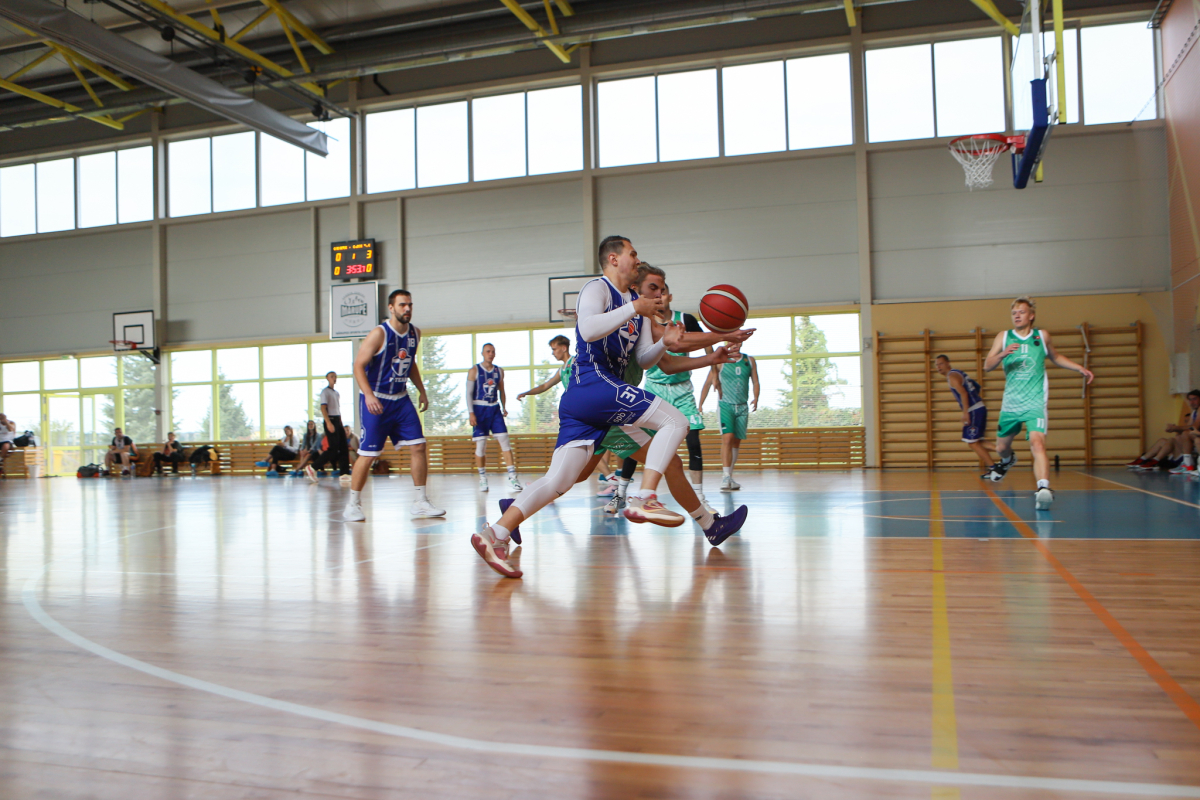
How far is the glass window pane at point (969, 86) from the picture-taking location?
51.7ft

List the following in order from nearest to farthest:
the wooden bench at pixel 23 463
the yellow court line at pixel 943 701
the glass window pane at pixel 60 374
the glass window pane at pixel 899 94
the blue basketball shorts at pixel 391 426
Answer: the yellow court line at pixel 943 701 → the blue basketball shorts at pixel 391 426 → the glass window pane at pixel 899 94 → the wooden bench at pixel 23 463 → the glass window pane at pixel 60 374

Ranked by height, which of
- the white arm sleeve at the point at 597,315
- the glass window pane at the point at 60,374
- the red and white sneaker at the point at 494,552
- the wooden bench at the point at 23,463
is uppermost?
the glass window pane at the point at 60,374

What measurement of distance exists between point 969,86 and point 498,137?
9559 mm

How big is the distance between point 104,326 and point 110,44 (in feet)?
33.6

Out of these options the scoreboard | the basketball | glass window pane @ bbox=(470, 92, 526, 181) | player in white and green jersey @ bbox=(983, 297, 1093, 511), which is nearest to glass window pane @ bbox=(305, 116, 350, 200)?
the scoreboard

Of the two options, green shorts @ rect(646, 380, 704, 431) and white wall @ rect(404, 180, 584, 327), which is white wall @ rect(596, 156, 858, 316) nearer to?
white wall @ rect(404, 180, 584, 327)

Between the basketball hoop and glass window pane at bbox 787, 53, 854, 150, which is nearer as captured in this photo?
the basketball hoop

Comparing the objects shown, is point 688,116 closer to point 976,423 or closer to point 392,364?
point 976,423

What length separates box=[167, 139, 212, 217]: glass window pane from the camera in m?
20.6

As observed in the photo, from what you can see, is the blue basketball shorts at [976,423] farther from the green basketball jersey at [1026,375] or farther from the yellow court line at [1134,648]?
the yellow court line at [1134,648]

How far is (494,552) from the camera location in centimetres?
383

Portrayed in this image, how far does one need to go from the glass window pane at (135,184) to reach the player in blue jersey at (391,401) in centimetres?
1759

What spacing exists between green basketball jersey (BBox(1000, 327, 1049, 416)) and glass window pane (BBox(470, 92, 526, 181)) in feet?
43.4

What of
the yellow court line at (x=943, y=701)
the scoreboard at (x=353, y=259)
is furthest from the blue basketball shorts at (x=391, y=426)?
the scoreboard at (x=353, y=259)
